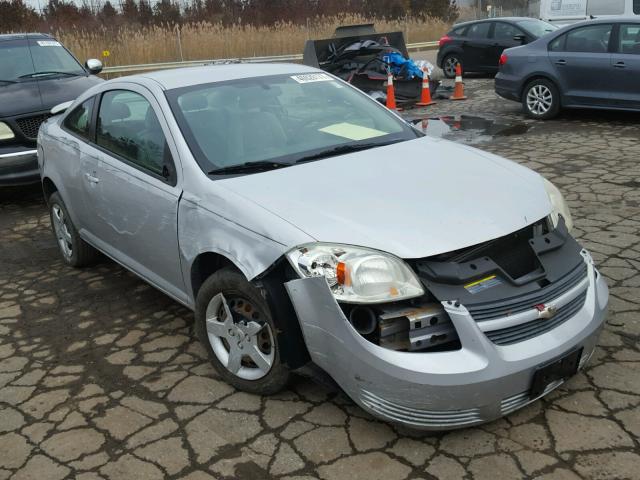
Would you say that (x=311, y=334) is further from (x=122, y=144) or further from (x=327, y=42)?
(x=327, y=42)

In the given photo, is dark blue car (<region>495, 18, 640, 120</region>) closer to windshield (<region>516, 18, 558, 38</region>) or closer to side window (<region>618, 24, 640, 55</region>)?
side window (<region>618, 24, 640, 55</region>)

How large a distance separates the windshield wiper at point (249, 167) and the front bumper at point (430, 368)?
0.88 meters

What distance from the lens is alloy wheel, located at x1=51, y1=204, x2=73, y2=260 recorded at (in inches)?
208

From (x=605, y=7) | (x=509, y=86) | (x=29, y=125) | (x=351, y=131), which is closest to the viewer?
(x=351, y=131)

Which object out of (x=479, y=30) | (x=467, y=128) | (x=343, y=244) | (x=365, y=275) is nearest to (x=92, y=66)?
(x=467, y=128)

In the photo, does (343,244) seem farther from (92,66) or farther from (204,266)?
(92,66)

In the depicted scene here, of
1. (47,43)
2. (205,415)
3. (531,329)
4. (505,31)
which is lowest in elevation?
(205,415)

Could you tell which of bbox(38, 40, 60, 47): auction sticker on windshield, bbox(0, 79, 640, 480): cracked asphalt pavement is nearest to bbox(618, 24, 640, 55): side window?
bbox(0, 79, 640, 480): cracked asphalt pavement

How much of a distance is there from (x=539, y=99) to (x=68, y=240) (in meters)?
7.37

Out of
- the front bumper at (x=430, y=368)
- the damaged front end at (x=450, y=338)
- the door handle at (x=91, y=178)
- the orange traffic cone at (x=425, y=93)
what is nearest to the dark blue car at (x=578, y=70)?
the orange traffic cone at (x=425, y=93)

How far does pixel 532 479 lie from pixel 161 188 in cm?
237

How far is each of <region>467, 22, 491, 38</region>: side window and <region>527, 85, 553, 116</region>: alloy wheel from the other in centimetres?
513

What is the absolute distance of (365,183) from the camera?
331cm

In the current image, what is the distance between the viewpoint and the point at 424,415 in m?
2.70
